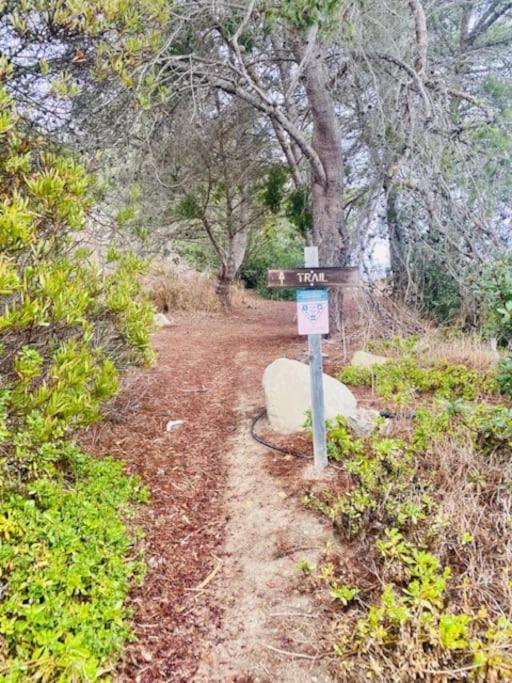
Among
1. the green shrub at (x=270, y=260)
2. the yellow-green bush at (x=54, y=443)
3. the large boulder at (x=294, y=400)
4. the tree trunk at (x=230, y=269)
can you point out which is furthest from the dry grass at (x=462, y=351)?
the green shrub at (x=270, y=260)

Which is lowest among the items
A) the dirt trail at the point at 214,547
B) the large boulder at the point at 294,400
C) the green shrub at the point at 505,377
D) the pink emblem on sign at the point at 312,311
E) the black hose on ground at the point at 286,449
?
the dirt trail at the point at 214,547

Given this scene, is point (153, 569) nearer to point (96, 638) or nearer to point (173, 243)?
point (96, 638)

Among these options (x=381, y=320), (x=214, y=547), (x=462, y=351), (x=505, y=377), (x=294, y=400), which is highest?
(x=381, y=320)

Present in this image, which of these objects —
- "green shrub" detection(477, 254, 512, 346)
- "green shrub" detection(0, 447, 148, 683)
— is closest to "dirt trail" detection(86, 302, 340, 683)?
"green shrub" detection(0, 447, 148, 683)

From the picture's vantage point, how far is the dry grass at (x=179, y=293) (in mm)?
9992

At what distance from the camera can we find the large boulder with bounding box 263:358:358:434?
344 cm

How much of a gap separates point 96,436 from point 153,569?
139 centimetres

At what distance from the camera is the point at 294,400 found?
3576 mm

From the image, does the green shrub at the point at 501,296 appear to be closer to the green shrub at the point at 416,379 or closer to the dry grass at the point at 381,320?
the green shrub at the point at 416,379

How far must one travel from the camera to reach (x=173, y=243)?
997 cm

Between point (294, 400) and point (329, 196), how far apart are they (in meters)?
3.94

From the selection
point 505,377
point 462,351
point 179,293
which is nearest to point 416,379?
point 462,351

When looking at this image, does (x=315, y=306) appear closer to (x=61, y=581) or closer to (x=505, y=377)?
(x=505, y=377)

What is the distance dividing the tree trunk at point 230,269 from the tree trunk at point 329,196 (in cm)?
346
